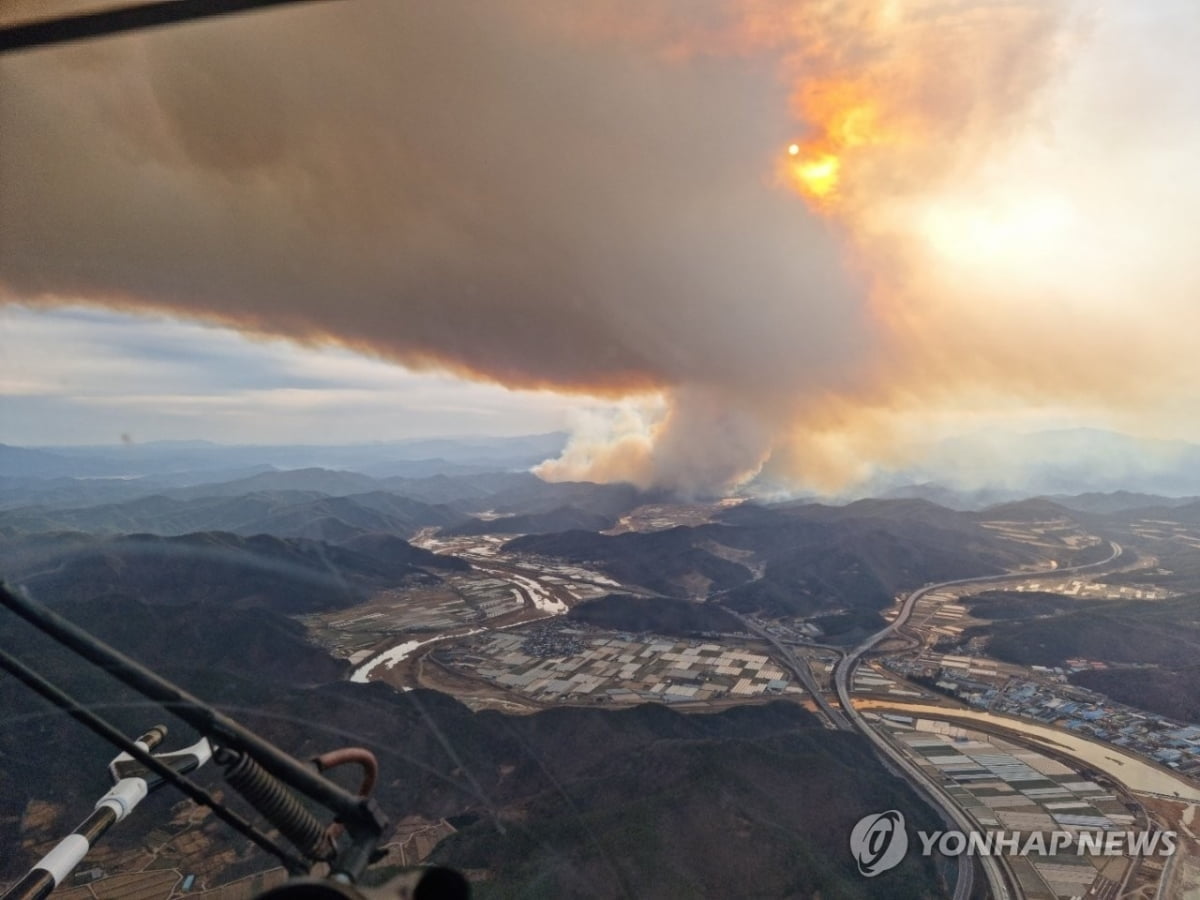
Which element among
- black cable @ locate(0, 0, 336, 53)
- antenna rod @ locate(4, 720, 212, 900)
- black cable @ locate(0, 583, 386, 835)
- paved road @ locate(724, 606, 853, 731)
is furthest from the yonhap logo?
black cable @ locate(0, 0, 336, 53)

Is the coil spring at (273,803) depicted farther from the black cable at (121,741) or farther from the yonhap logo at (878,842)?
the yonhap logo at (878,842)

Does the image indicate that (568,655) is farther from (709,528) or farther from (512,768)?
(709,528)

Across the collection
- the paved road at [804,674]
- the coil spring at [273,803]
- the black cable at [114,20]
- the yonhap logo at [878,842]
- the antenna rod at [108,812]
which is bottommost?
the paved road at [804,674]

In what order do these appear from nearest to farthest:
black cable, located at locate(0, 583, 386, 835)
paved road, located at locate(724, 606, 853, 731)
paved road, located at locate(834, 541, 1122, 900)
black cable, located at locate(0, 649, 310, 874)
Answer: black cable, located at locate(0, 583, 386, 835) < black cable, located at locate(0, 649, 310, 874) < paved road, located at locate(834, 541, 1122, 900) < paved road, located at locate(724, 606, 853, 731)

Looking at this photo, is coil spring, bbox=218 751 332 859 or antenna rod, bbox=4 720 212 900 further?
antenna rod, bbox=4 720 212 900

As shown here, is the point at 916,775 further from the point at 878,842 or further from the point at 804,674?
the point at 804,674

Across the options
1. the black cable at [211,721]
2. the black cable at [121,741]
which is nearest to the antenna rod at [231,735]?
the black cable at [211,721]

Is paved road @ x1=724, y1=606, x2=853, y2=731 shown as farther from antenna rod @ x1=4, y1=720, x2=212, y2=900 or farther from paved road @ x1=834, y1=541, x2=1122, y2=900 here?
antenna rod @ x1=4, y1=720, x2=212, y2=900

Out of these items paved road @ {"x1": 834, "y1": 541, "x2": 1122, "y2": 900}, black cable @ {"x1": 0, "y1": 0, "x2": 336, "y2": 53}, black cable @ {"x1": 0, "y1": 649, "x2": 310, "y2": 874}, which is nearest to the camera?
black cable @ {"x1": 0, "y1": 649, "x2": 310, "y2": 874}
